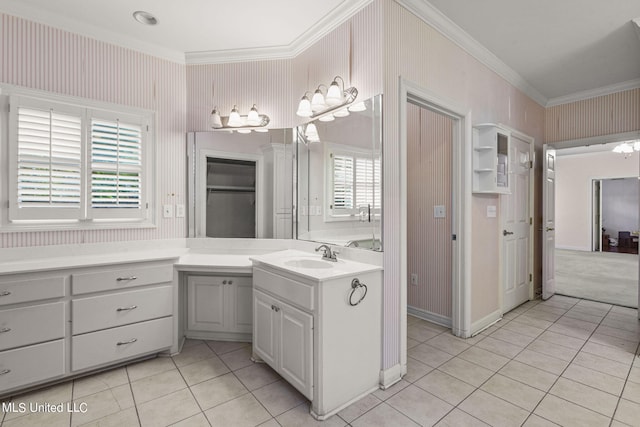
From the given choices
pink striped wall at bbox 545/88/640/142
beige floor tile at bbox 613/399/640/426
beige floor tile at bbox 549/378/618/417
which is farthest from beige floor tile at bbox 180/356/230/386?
pink striped wall at bbox 545/88/640/142

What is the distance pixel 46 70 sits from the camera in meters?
2.37

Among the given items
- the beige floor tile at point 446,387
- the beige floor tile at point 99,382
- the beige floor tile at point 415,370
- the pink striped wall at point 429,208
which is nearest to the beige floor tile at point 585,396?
the beige floor tile at point 446,387

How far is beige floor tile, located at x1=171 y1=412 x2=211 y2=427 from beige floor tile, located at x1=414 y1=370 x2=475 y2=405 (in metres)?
1.38

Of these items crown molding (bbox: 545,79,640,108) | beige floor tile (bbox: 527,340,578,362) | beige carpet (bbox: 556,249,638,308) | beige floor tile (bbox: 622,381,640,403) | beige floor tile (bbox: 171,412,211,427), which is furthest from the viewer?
beige carpet (bbox: 556,249,638,308)

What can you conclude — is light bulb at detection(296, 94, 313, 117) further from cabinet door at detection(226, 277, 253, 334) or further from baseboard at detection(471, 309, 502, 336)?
baseboard at detection(471, 309, 502, 336)

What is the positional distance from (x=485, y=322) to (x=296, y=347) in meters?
2.20

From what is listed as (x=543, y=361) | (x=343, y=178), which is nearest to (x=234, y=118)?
(x=343, y=178)

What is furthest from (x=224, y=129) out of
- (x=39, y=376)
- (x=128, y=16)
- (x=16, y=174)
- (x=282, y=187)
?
(x=39, y=376)

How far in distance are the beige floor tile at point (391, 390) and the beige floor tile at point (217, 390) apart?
881 millimetres

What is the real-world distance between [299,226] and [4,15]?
8.95 ft

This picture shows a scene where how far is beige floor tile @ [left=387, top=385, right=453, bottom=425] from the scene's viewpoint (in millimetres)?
1762

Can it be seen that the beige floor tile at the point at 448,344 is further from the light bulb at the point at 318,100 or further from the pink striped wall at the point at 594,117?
the pink striped wall at the point at 594,117

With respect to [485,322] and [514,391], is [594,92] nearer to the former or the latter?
[485,322]

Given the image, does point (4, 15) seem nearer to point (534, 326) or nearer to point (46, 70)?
point (46, 70)
